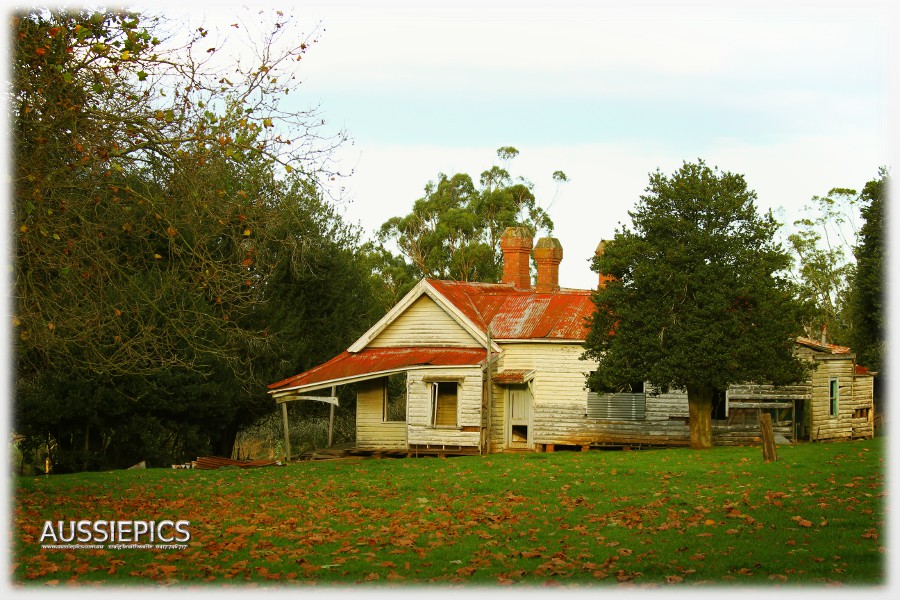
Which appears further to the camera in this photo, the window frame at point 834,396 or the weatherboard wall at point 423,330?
the window frame at point 834,396

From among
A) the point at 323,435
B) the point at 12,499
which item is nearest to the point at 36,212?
the point at 12,499

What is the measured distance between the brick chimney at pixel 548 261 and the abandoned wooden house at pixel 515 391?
2.36 metres

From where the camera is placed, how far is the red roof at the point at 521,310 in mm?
33938

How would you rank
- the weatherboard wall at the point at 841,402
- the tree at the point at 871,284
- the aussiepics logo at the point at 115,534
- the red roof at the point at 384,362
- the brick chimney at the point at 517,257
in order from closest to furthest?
the aussiepics logo at the point at 115,534 < the red roof at the point at 384,362 < the weatherboard wall at the point at 841,402 < the brick chimney at the point at 517,257 < the tree at the point at 871,284

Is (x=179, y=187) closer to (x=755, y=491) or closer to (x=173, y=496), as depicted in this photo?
(x=173, y=496)

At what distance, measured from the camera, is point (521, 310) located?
35594mm

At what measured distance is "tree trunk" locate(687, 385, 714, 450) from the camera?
30.8 m

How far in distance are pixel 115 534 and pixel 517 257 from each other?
88.2ft

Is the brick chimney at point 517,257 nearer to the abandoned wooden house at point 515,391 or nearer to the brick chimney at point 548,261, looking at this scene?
the brick chimney at point 548,261

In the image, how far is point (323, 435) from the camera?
45750 mm

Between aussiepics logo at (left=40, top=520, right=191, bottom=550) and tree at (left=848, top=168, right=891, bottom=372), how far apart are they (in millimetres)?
33828

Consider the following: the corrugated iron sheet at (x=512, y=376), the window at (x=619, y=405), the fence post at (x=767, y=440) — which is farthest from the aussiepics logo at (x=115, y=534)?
the window at (x=619, y=405)

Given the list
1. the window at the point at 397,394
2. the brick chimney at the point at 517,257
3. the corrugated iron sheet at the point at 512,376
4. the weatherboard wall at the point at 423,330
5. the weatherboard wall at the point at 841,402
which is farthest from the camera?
the window at the point at 397,394

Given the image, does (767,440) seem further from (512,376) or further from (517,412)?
(517,412)
